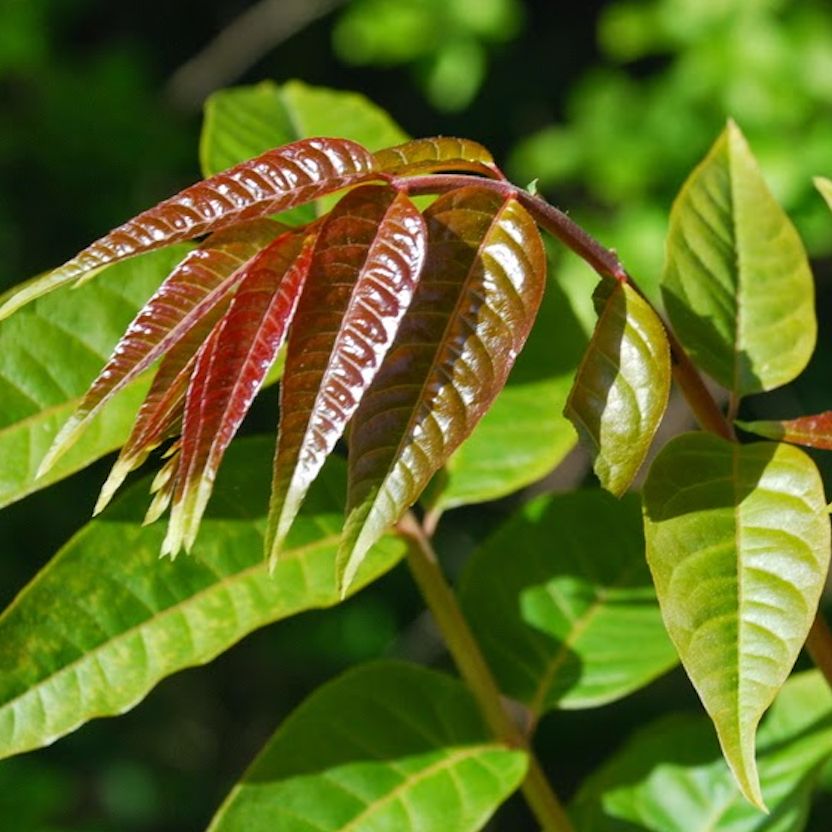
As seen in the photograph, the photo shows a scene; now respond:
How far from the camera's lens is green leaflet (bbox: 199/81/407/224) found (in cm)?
108

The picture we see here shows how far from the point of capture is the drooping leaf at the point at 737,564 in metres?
0.68

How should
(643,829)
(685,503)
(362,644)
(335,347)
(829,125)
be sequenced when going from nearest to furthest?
(335,347) → (685,503) → (643,829) → (829,125) → (362,644)

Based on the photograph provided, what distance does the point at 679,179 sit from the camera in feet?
12.3

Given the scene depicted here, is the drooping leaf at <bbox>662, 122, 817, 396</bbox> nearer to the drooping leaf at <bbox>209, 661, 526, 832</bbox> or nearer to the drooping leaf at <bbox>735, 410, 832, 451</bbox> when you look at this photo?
the drooping leaf at <bbox>735, 410, 832, 451</bbox>

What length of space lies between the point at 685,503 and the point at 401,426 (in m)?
0.19

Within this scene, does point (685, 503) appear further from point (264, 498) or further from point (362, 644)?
point (362, 644)

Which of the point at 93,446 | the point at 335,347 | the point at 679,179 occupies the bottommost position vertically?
the point at 679,179

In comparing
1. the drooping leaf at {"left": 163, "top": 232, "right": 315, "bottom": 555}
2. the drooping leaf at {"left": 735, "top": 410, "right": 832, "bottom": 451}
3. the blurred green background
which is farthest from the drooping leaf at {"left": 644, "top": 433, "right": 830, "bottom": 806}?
the blurred green background

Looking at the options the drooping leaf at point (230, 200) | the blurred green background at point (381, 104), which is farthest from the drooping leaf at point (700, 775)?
the blurred green background at point (381, 104)

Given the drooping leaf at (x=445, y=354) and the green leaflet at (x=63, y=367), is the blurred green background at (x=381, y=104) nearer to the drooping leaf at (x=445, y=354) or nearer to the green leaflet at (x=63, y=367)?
the green leaflet at (x=63, y=367)

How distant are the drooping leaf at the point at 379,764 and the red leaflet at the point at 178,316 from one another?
29 centimetres

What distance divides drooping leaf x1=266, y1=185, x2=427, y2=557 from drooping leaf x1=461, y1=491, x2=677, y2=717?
16.0 inches

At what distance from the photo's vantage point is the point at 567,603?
106 cm

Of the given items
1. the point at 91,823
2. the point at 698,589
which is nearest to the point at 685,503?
the point at 698,589
